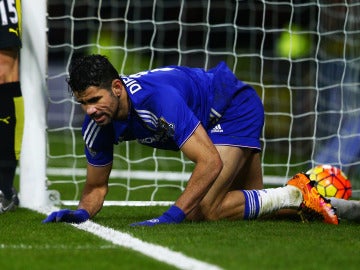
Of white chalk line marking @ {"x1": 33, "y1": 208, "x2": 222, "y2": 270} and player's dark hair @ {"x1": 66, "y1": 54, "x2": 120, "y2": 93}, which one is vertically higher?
player's dark hair @ {"x1": 66, "y1": 54, "x2": 120, "y2": 93}

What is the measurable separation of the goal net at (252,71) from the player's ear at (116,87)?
65.7 inches

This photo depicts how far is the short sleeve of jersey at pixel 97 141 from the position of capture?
5504mm

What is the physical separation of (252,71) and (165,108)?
8.22 metres

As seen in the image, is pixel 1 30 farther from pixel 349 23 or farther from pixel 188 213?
pixel 349 23

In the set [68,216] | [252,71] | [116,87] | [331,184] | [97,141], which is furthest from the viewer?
[252,71]

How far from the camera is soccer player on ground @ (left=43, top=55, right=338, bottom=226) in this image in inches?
203

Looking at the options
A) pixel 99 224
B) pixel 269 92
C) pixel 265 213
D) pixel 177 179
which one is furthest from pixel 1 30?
pixel 269 92

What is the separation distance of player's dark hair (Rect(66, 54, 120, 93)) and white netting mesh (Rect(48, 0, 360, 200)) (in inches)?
83.3

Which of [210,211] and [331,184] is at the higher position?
[210,211]

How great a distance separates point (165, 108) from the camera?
17.0 feet

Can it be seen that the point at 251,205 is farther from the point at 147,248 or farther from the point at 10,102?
the point at 10,102

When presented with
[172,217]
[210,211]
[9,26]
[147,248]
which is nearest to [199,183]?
[172,217]

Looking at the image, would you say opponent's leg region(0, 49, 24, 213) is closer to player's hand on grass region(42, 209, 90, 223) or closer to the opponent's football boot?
player's hand on grass region(42, 209, 90, 223)

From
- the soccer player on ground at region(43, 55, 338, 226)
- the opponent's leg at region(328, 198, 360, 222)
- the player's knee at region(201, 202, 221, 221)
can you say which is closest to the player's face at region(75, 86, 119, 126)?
the soccer player on ground at region(43, 55, 338, 226)
